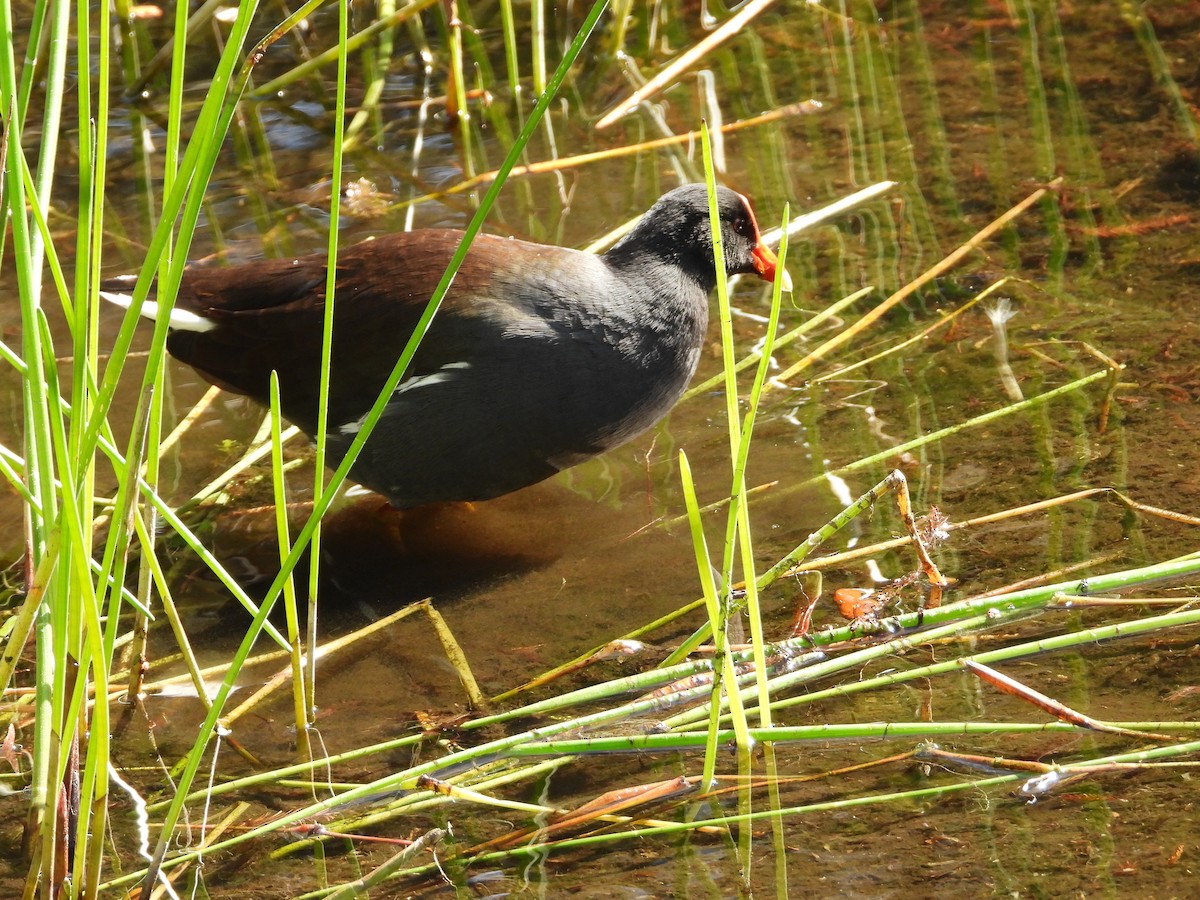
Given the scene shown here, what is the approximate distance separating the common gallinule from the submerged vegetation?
5.6 inches

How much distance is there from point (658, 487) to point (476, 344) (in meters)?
0.59

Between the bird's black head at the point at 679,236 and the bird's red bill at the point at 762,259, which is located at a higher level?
the bird's black head at the point at 679,236

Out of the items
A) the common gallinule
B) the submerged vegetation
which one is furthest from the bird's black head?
the submerged vegetation

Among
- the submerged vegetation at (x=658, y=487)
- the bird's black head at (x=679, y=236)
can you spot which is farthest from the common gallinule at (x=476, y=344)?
the submerged vegetation at (x=658, y=487)

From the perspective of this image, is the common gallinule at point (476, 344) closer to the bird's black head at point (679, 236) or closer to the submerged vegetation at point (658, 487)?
the bird's black head at point (679, 236)

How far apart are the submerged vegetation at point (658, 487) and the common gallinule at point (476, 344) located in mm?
143

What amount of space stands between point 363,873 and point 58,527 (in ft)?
2.30

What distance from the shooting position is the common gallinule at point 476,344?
2852mm

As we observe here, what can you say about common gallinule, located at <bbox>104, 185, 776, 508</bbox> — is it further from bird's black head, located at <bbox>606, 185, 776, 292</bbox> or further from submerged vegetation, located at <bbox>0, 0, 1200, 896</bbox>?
submerged vegetation, located at <bbox>0, 0, 1200, 896</bbox>

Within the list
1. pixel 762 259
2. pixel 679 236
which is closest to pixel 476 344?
pixel 679 236

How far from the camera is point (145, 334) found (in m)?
3.90

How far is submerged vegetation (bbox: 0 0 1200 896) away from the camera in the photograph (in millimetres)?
1741

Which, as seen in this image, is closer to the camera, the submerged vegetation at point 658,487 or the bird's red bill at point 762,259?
the submerged vegetation at point 658,487

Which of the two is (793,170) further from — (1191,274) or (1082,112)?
(1191,274)
